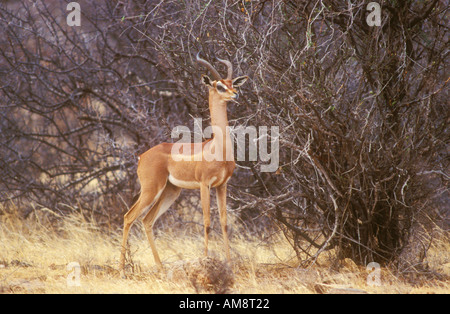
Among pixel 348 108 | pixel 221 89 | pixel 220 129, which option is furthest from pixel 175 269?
pixel 348 108

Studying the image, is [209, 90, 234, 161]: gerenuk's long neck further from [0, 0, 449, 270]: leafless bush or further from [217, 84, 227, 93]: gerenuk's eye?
[0, 0, 449, 270]: leafless bush

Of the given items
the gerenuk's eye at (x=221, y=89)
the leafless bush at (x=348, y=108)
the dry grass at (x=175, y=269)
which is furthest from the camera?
the leafless bush at (x=348, y=108)

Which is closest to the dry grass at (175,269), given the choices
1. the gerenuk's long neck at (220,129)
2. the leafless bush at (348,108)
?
the leafless bush at (348,108)

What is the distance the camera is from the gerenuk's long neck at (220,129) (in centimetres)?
608

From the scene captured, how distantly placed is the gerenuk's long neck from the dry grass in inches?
39.3

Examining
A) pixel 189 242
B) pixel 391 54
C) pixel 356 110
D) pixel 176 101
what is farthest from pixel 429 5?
pixel 176 101

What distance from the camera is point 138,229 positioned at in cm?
966

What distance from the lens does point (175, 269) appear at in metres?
5.87

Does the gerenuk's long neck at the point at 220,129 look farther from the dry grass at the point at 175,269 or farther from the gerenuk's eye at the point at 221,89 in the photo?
the dry grass at the point at 175,269

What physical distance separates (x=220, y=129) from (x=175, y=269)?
140 centimetres

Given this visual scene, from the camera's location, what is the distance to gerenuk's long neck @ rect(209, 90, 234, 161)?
6.08 meters

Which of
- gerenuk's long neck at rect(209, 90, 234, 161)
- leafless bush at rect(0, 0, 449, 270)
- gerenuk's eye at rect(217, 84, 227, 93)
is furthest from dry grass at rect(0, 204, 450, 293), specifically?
gerenuk's eye at rect(217, 84, 227, 93)

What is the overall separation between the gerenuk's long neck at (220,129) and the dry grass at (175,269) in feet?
3.27

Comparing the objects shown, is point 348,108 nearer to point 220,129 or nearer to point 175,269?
point 220,129
